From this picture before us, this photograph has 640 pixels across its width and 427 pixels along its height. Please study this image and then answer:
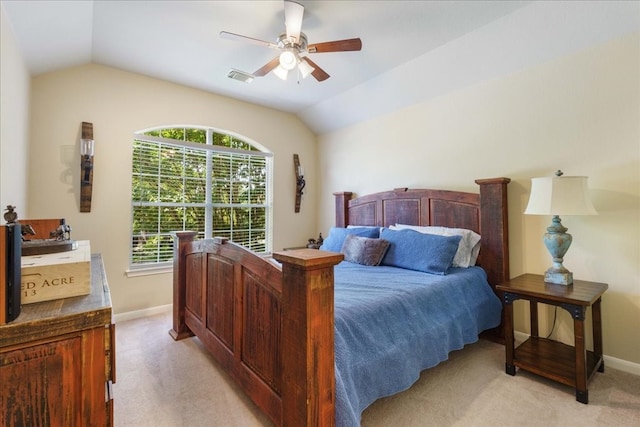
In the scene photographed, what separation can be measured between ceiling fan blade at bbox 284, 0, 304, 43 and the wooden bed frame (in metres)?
1.63

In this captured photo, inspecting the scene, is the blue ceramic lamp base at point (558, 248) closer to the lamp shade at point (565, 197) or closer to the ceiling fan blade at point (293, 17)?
the lamp shade at point (565, 197)

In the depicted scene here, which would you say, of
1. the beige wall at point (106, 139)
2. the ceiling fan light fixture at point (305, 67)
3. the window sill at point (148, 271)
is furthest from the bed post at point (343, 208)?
the window sill at point (148, 271)

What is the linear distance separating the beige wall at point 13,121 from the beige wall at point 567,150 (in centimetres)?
358

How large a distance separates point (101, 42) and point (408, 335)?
357 cm

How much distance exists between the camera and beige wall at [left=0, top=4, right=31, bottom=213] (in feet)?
6.32

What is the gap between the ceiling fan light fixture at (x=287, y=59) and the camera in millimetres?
2307

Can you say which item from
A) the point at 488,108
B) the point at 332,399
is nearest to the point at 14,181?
the point at 332,399

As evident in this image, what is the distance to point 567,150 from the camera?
2.47 meters

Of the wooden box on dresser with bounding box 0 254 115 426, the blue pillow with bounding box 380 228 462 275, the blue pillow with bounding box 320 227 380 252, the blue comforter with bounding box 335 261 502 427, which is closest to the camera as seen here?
the wooden box on dresser with bounding box 0 254 115 426

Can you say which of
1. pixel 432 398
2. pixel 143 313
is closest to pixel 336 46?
pixel 432 398

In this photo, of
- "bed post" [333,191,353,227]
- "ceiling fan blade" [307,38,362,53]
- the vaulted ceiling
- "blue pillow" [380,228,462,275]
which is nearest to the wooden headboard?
"bed post" [333,191,353,227]

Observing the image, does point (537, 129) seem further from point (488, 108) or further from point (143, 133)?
point (143, 133)

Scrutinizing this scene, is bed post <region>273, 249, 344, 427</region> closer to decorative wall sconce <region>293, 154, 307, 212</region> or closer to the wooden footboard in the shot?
the wooden footboard

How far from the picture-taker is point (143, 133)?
3.47 m
